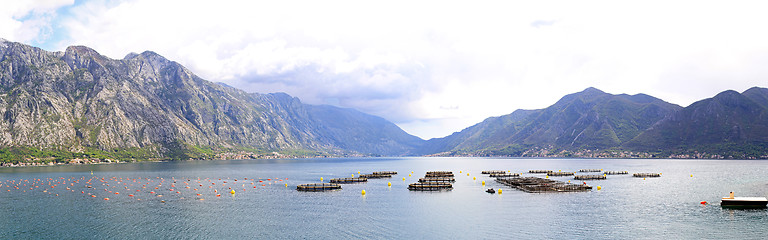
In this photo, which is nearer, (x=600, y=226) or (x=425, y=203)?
(x=600, y=226)

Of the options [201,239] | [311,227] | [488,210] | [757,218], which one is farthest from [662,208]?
[201,239]

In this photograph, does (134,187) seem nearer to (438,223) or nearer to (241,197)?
(241,197)

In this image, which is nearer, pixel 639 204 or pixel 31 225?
pixel 31 225

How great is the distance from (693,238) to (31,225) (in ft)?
318

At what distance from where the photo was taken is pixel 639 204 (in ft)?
302

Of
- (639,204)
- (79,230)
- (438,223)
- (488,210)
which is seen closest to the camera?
(79,230)

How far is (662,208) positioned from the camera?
8569cm

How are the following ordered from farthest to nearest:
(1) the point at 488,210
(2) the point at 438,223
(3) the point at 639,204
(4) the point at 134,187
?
(4) the point at 134,187
(3) the point at 639,204
(1) the point at 488,210
(2) the point at 438,223

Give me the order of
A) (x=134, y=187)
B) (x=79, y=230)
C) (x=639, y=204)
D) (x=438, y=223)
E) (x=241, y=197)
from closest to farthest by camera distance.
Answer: (x=79, y=230) < (x=438, y=223) < (x=639, y=204) < (x=241, y=197) < (x=134, y=187)

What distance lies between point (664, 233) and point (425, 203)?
44779 mm

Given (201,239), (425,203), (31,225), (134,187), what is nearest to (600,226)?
(425,203)

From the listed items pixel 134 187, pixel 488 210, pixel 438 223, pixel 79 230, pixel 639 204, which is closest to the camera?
→ pixel 79 230

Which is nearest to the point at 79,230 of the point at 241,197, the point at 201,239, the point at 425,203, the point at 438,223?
the point at 201,239

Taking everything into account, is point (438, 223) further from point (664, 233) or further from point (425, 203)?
point (664, 233)
